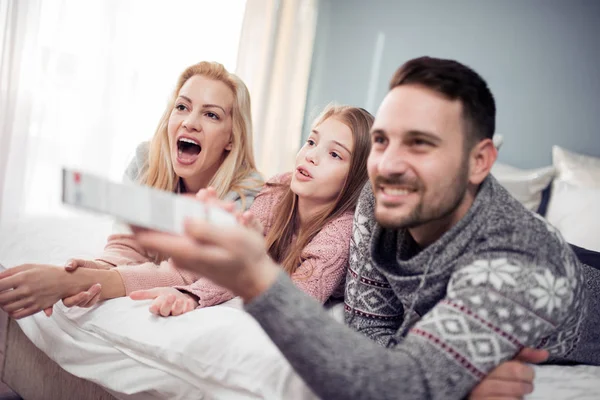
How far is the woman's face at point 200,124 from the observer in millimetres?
1729

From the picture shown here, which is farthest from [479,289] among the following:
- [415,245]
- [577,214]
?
[577,214]

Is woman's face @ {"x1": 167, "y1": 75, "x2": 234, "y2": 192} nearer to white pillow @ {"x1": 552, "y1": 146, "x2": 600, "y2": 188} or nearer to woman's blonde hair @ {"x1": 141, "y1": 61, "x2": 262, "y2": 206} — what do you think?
woman's blonde hair @ {"x1": 141, "y1": 61, "x2": 262, "y2": 206}

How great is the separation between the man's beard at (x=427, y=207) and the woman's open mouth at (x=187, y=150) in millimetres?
830

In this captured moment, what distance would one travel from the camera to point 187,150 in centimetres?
183

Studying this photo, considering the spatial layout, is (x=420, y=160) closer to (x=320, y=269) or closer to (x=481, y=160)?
(x=481, y=160)

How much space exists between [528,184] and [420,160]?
1.84m

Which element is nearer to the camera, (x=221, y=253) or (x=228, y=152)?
(x=221, y=253)

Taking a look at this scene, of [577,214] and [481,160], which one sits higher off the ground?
[481,160]

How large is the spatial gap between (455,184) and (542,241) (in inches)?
6.4

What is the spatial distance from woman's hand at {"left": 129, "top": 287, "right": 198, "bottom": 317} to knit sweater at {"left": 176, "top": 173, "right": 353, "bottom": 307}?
0.08 feet

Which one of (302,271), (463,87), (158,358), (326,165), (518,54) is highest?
(518,54)

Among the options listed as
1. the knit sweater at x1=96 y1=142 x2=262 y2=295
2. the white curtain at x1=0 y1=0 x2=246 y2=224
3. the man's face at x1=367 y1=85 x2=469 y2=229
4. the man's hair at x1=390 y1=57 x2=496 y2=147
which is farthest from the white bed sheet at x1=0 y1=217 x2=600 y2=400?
the white curtain at x1=0 y1=0 x2=246 y2=224

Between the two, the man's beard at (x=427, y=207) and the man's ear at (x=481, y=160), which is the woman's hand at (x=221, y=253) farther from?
the man's ear at (x=481, y=160)

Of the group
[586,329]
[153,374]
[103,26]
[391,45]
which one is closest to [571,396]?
[586,329]
